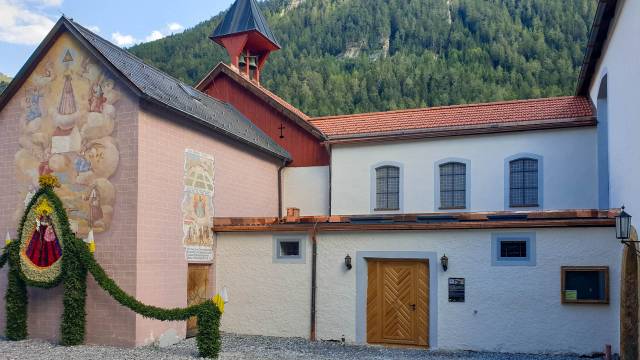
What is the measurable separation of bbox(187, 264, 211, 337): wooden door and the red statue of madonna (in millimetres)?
3236

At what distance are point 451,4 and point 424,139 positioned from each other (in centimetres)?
7619

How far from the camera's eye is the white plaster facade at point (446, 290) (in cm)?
1380

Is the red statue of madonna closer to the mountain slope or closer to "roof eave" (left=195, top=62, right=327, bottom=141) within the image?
"roof eave" (left=195, top=62, right=327, bottom=141)

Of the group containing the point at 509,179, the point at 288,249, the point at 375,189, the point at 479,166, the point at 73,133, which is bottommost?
the point at 288,249

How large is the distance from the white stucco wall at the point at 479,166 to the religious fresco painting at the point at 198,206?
533cm

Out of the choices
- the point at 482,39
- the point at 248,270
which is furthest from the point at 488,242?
the point at 482,39

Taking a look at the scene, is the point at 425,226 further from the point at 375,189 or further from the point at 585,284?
the point at 375,189

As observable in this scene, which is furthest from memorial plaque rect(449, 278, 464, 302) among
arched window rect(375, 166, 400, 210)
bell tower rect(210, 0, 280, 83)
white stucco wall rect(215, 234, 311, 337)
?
bell tower rect(210, 0, 280, 83)

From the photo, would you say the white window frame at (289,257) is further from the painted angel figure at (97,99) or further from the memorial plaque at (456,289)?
the painted angel figure at (97,99)

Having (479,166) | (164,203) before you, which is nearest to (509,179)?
(479,166)

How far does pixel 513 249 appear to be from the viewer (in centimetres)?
1447

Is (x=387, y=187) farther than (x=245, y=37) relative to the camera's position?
No

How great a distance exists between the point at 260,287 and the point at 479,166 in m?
7.59

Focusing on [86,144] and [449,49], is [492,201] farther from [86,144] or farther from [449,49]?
[449,49]
